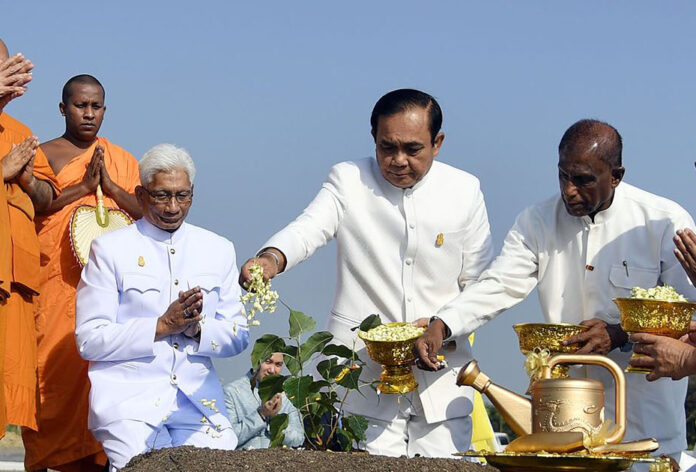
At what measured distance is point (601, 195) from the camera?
7145 millimetres

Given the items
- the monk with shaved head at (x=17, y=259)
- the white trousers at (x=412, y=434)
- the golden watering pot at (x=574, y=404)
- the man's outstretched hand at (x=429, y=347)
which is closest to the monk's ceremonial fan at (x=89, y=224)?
the monk with shaved head at (x=17, y=259)

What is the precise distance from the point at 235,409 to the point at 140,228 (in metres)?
3.94

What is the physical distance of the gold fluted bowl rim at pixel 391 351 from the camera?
22.8 feet

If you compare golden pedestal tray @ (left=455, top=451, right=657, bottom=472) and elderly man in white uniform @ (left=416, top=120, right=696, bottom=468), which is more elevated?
elderly man in white uniform @ (left=416, top=120, right=696, bottom=468)

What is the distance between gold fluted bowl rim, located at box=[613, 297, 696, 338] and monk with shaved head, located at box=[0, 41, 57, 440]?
3.89 meters

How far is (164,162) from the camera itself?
7.15m

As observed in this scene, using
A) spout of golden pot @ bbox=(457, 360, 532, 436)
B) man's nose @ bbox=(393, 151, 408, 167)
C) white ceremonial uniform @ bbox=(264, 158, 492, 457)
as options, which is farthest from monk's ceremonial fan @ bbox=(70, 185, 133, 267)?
spout of golden pot @ bbox=(457, 360, 532, 436)

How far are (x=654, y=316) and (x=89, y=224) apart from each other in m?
4.01

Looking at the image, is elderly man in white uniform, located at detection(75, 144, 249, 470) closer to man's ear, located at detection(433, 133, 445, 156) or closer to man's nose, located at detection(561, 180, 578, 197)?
man's ear, located at detection(433, 133, 445, 156)

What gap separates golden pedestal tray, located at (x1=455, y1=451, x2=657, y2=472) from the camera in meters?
5.30

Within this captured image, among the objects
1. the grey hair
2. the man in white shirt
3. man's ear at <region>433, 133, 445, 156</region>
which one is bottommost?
the man in white shirt

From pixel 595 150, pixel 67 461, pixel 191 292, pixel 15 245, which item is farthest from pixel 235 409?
pixel 595 150

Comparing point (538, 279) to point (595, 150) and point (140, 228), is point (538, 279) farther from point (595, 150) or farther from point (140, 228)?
point (140, 228)

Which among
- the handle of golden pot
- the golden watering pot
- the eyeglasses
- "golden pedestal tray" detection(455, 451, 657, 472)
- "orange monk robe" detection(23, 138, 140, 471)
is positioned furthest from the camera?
"orange monk robe" detection(23, 138, 140, 471)
